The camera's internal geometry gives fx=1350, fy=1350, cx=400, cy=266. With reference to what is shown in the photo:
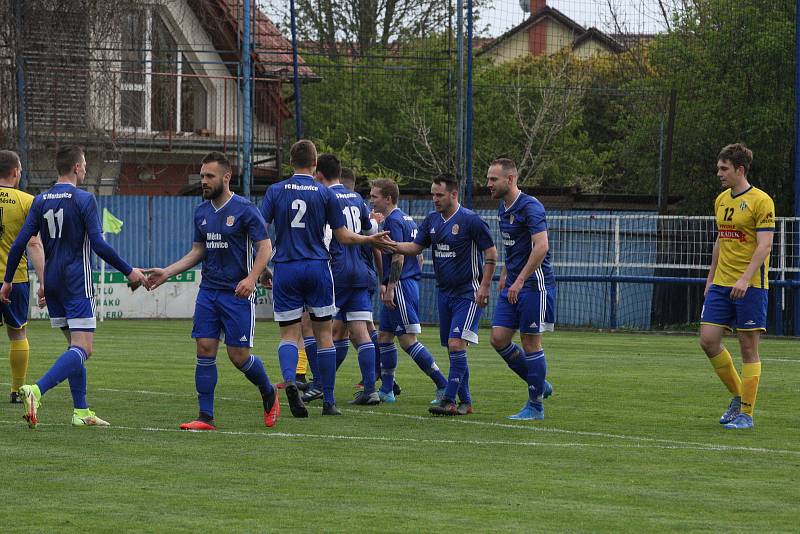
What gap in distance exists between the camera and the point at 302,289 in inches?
429

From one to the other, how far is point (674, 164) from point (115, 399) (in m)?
19.7

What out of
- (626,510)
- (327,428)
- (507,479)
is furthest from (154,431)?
(626,510)

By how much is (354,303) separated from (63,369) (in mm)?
3037

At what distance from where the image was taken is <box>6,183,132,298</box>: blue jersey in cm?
1016

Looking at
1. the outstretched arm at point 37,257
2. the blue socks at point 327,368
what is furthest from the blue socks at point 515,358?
the outstretched arm at point 37,257

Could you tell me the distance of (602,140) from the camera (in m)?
53.6

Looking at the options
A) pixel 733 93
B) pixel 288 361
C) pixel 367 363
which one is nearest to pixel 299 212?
pixel 288 361

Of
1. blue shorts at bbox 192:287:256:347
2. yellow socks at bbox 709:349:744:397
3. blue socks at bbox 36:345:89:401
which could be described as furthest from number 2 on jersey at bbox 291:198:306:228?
yellow socks at bbox 709:349:744:397

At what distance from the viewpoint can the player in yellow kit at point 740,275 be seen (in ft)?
34.2

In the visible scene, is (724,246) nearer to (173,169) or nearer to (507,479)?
(507,479)

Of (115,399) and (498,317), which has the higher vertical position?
(498,317)

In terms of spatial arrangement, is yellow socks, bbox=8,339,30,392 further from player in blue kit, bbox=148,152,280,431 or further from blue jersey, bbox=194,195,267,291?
blue jersey, bbox=194,195,267,291

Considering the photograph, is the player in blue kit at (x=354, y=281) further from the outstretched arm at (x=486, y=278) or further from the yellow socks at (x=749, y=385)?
the yellow socks at (x=749, y=385)

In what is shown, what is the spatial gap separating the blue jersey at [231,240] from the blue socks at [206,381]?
56 cm
